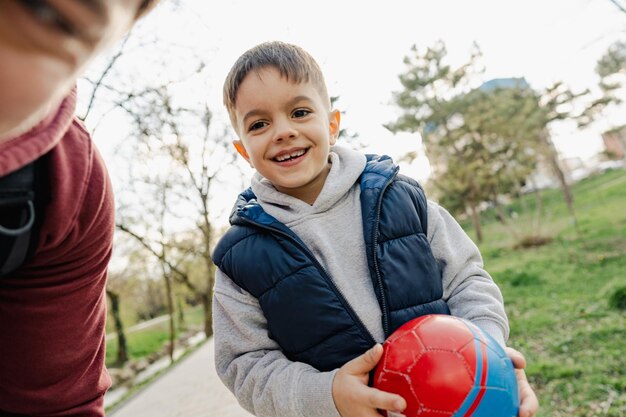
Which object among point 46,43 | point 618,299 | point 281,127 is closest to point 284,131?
point 281,127

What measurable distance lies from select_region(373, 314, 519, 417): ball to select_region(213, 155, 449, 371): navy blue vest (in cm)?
29

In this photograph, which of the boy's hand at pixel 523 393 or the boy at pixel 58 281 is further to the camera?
the boy's hand at pixel 523 393

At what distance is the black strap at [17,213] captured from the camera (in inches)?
38.6

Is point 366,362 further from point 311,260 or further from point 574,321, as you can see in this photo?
point 574,321

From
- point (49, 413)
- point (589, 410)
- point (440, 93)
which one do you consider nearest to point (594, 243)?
point (589, 410)

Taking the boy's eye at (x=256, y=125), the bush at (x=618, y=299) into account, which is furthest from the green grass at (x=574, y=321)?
the boy's eye at (x=256, y=125)

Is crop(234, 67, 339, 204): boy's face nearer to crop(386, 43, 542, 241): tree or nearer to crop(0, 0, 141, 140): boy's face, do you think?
crop(0, 0, 141, 140): boy's face

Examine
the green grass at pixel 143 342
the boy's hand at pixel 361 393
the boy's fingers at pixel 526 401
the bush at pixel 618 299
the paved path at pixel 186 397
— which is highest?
the boy's hand at pixel 361 393

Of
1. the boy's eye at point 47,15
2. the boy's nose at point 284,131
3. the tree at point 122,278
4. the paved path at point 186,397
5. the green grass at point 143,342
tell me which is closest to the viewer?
the boy's eye at point 47,15

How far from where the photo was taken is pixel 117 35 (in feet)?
1.96

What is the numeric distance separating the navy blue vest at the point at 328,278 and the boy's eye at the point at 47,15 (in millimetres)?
1487

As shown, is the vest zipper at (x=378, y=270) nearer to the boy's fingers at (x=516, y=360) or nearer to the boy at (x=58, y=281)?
the boy's fingers at (x=516, y=360)

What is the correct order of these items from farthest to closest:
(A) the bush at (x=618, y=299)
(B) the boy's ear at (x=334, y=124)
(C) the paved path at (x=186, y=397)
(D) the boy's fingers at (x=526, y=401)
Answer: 1. (C) the paved path at (x=186, y=397)
2. (A) the bush at (x=618, y=299)
3. (B) the boy's ear at (x=334, y=124)
4. (D) the boy's fingers at (x=526, y=401)

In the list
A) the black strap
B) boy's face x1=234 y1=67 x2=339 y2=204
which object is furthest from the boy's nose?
the black strap
